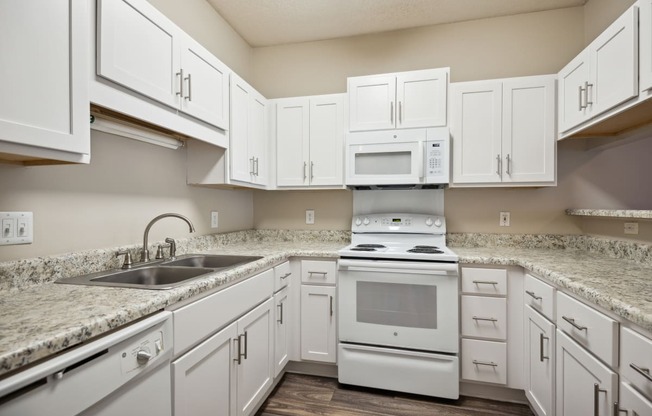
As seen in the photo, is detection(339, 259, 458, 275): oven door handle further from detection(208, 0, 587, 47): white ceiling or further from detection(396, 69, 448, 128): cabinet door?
detection(208, 0, 587, 47): white ceiling

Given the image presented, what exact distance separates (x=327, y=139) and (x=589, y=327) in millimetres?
1939

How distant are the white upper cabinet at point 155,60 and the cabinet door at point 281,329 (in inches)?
45.4

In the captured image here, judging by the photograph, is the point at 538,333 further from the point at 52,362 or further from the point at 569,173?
the point at 52,362

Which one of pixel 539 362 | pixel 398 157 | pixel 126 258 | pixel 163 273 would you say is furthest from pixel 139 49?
pixel 539 362

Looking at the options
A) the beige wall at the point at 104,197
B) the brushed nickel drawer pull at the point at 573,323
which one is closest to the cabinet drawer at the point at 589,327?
the brushed nickel drawer pull at the point at 573,323

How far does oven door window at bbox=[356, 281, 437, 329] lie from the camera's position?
2.00m

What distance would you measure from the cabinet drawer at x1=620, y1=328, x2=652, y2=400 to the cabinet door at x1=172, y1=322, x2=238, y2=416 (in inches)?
56.2

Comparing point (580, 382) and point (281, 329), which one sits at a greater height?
point (580, 382)

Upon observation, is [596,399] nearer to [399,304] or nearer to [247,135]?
[399,304]

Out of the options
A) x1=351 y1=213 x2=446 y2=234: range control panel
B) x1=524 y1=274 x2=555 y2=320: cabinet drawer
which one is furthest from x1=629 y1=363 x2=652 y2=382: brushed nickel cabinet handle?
x1=351 y1=213 x2=446 y2=234: range control panel

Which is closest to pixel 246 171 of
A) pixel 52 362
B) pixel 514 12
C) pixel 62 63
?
pixel 62 63

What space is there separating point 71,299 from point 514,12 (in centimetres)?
325

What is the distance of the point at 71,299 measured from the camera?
1.01m

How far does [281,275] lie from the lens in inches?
81.4
